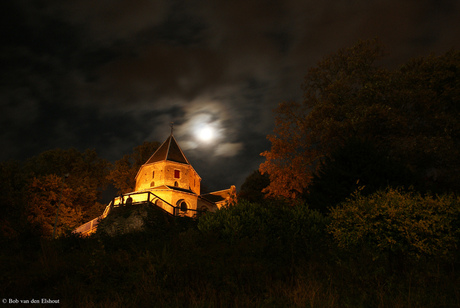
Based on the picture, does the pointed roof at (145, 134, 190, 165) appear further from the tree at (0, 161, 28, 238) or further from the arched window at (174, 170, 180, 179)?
the tree at (0, 161, 28, 238)

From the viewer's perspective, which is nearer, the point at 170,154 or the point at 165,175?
the point at 165,175

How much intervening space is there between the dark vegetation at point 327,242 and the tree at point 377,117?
0.13 meters

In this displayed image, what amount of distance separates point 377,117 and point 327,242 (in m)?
15.4

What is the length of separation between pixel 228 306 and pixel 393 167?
13.0m

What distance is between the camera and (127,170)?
1741 inches

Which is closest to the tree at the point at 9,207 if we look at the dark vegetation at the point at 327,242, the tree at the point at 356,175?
the dark vegetation at the point at 327,242

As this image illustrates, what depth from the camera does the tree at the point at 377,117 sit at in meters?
21.2

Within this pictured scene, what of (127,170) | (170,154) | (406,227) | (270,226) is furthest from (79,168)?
(406,227)

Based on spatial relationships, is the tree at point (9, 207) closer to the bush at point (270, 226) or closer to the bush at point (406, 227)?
the bush at point (270, 226)

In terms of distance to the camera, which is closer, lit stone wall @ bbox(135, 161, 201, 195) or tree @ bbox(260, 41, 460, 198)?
tree @ bbox(260, 41, 460, 198)

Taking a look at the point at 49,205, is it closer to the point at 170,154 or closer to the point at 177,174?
the point at 177,174

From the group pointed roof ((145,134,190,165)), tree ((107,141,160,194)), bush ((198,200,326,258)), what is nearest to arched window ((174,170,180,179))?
pointed roof ((145,134,190,165))

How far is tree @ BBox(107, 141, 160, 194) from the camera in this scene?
43.1 meters

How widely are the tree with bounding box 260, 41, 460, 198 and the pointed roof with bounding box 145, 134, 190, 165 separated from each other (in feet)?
59.3
